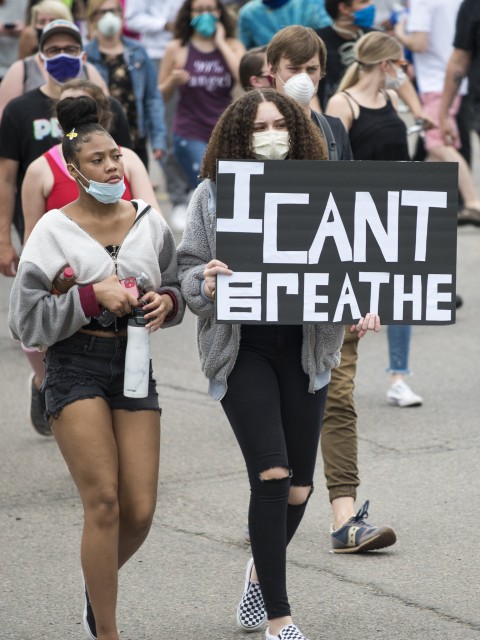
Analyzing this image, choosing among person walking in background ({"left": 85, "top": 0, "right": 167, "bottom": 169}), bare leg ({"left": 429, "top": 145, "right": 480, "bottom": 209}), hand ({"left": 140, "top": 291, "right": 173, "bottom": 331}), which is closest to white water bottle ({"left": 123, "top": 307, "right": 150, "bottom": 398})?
hand ({"left": 140, "top": 291, "right": 173, "bottom": 331})

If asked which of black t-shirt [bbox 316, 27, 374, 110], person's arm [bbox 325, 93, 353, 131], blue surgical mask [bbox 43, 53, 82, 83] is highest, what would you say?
black t-shirt [bbox 316, 27, 374, 110]

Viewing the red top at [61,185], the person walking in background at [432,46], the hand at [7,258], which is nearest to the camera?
the red top at [61,185]

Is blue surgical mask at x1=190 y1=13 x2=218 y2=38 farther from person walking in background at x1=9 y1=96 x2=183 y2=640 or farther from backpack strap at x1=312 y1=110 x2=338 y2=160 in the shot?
person walking in background at x1=9 y1=96 x2=183 y2=640

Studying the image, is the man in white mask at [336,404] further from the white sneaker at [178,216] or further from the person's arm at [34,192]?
the white sneaker at [178,216]

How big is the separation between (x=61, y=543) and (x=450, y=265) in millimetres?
2133

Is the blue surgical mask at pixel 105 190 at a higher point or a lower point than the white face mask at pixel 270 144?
lower

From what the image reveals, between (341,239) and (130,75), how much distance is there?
5.09 m

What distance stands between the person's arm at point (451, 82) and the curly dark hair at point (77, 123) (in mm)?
5363

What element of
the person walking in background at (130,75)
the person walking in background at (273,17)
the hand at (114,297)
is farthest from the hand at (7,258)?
the person walking in background at (273,17)

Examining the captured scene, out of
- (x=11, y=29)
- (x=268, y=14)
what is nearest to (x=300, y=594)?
(x=268, y=14)

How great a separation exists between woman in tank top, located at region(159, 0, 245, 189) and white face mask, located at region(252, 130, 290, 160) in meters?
6.01

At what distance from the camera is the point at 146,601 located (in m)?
4.99

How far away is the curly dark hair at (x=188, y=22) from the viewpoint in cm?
1050

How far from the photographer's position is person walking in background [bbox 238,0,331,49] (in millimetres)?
9812
